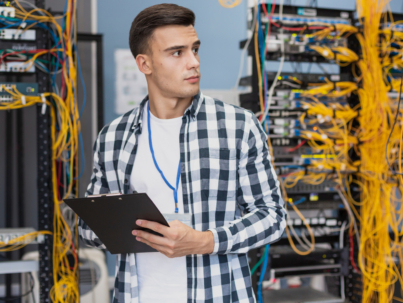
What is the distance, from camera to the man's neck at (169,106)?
4.01 ft

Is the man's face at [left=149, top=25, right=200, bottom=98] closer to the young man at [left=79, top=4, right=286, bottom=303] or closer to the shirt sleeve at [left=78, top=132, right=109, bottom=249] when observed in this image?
the young man at [left=79, top=4, right=286, bottom=303]

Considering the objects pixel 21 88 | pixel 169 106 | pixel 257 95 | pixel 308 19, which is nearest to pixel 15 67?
pixel 21 88

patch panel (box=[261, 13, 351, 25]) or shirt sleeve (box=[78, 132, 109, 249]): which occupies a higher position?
patch panel (box=[261, 13, 351, 25])

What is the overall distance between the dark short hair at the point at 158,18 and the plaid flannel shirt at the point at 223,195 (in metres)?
0.24

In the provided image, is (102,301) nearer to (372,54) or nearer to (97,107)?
(97,107)

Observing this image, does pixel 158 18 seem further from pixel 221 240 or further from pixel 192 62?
pixel 221 240

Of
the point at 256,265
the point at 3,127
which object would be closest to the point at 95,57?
the point at 3,127

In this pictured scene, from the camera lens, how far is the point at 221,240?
1032 mm

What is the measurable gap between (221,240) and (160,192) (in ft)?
0.76

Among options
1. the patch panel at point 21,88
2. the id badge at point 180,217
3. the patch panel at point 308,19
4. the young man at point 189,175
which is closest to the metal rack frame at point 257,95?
the patch panel at point 308,19

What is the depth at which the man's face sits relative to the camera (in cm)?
117

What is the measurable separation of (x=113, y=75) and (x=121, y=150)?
1735 millimetres

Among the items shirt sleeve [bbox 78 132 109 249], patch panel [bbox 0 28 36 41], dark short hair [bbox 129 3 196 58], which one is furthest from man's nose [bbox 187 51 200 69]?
patch panel [bbox 0 28 36 41]

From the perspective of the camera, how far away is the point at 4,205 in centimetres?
260
